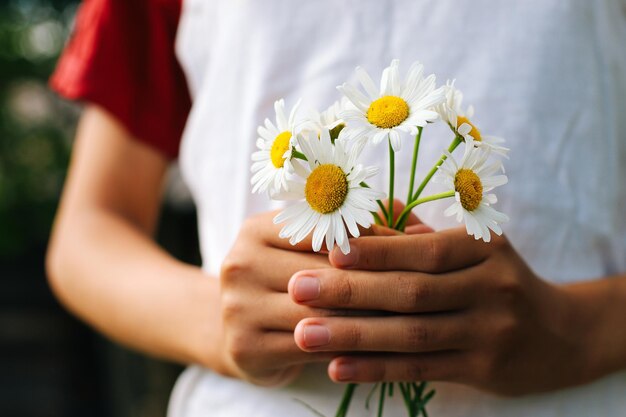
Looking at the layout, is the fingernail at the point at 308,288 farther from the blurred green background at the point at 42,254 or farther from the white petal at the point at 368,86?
the blurred green background at the point at 42,254

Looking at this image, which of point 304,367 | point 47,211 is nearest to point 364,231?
point 304,367

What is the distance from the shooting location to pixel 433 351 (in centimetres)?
55

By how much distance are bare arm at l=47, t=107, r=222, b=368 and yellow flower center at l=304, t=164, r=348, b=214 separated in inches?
9.9

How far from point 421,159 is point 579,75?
16 cm

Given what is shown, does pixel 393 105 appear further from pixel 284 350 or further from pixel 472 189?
pixel 284 350

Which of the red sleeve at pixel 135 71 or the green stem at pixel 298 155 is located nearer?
the green stem at pixel 298 155

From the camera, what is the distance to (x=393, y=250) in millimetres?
513

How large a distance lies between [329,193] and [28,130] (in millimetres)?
1860

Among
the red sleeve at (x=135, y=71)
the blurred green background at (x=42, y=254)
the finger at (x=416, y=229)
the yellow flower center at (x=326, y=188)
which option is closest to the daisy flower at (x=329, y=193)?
the yellow flower center at (x=326, y=188)

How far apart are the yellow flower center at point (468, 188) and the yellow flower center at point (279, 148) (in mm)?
113

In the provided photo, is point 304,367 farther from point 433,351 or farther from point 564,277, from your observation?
point 564,277

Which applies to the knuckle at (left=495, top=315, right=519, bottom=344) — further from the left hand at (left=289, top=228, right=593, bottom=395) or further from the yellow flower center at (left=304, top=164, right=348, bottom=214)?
the yellow flower center at (left=304, top=164, right=348, bottom=214)

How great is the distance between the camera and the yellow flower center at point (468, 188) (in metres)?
0.47

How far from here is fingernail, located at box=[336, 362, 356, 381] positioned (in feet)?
1.75
